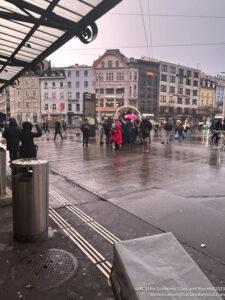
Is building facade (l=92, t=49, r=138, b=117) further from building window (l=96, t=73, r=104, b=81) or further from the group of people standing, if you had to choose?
the group of people standing

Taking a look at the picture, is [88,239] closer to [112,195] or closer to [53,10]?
[112,195]

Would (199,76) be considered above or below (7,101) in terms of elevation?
above

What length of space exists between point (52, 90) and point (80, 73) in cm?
959

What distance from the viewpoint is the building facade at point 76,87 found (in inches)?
2411

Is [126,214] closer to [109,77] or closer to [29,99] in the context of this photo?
[109,77]

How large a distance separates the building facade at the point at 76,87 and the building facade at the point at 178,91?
2199cm

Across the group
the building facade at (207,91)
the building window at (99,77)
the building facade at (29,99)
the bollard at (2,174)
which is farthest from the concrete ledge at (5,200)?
the building facade at (207,91)

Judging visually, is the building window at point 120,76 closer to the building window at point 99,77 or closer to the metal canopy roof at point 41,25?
the building window at point 99,77

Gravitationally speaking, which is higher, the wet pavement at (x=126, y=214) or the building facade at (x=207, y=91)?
the building facade at (x=207, y=91)

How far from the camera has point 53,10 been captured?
426 cm

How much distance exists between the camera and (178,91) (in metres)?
71.4

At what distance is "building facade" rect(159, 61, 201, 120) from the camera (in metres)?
67.2

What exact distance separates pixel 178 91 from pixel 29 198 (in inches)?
2924

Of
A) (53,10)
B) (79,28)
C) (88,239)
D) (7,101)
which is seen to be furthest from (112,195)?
(7,101)
